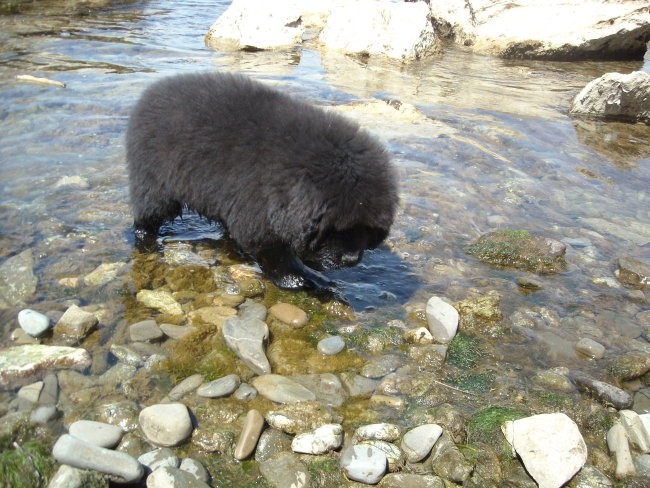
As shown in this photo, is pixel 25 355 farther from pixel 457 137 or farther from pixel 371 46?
pixel 371 46

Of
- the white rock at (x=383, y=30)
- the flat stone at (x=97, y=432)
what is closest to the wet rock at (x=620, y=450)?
the flat stone at (x=97, y=432)

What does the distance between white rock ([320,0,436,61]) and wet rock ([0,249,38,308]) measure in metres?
8.68

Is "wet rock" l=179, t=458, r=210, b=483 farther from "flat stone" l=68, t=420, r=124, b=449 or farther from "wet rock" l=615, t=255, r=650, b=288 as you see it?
"wet rock" l=615, t=255, r=650, b=288

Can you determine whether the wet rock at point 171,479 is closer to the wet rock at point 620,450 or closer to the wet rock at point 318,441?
the wet rock at point 318,441

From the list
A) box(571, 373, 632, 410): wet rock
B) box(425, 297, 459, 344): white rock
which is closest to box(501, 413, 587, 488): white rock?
box(571, 373, 632, 410): wet rock

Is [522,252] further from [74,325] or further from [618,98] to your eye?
[618,98]

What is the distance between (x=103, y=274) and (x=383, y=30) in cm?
898

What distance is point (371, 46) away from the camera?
37.3 ft

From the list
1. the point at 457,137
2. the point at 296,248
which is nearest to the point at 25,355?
the point at 296,248

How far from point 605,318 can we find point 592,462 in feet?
4.80

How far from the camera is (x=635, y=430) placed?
2.97 m

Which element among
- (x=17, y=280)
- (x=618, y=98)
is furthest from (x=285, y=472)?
(x=618, y=98)

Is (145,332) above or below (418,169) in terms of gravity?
below

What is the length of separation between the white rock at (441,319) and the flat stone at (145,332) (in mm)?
1714
